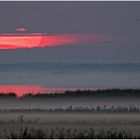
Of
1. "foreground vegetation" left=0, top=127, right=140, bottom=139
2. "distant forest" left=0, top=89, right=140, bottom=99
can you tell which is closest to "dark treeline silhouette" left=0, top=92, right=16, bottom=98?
"distant forest" left=0, top=89, right=140, bottom=99

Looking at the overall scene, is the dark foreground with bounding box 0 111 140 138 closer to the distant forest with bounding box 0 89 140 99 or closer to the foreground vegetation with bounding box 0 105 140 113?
the foreground vegetation with bounding box 0 105 140 113

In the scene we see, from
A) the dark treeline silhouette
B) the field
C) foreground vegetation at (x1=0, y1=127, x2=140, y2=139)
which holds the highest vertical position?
the dark treeline silhouette

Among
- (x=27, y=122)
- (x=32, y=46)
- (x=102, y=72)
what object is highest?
(x=32, y=46)

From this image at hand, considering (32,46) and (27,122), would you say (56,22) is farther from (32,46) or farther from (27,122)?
(27,122)

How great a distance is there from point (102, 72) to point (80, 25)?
0.58 meters

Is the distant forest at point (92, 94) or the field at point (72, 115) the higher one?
the distant forest at point (92, 94)

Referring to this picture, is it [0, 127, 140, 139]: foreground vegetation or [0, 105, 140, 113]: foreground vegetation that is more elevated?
[0, 105, 140, 113]: foreground vegetation

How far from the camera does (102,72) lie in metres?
4.77

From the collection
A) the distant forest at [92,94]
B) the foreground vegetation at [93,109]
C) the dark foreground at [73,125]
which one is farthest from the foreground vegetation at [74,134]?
the distant forest at [92,94]

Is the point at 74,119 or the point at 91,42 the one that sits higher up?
the point at 91,42

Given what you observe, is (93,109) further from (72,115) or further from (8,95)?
(8,95)

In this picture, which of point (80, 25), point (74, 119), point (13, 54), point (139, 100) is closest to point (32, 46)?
point (13, 54)

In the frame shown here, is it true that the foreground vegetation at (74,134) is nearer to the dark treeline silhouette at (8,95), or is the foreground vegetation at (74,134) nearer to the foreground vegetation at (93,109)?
the foreground vegetation at (93,109)

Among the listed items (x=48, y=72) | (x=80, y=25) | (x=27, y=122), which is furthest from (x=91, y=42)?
(x=27, y=122)
